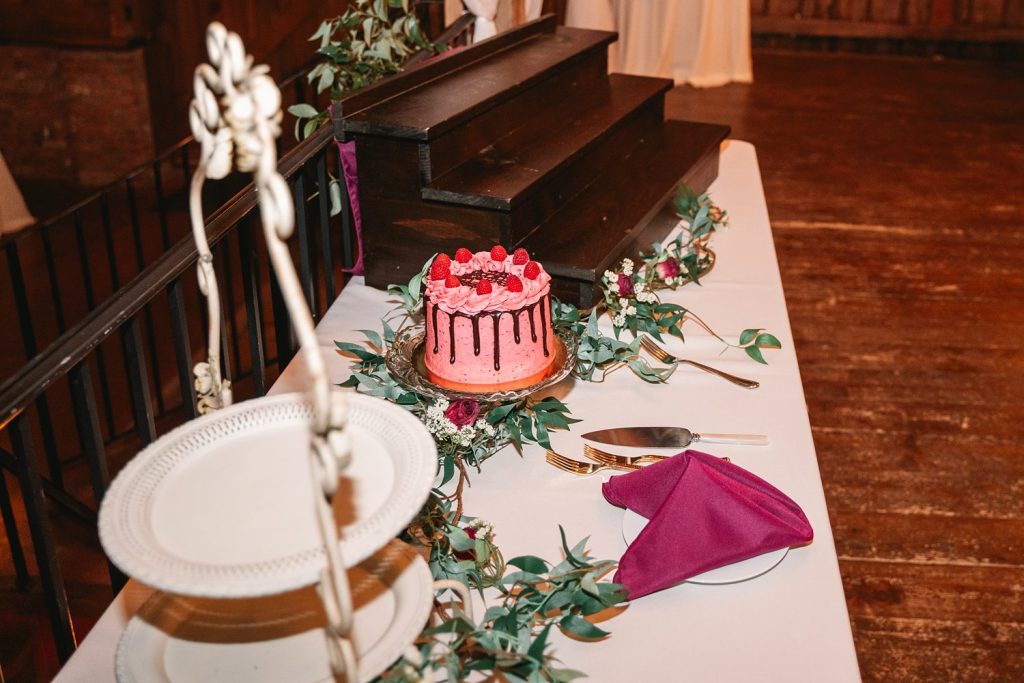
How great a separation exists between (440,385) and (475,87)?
944mm

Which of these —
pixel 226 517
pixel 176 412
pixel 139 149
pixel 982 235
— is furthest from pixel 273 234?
pixel 139 149

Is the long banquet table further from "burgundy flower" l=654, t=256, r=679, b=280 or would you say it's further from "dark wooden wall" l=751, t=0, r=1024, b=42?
"dark wooden wall" l=751, t=0, r=1024, b=42

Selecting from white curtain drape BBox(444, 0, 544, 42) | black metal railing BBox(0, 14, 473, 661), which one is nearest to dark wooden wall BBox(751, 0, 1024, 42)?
black metal railing BBox(0, 14, 473, 661)

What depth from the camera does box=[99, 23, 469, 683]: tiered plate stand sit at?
2.30ft

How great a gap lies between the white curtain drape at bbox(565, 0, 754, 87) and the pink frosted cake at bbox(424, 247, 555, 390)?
506 centimetres

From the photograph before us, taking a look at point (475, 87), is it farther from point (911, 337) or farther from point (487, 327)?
point (911, 337)

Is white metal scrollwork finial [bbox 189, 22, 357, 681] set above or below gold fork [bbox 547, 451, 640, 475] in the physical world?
above

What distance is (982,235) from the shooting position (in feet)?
13.7

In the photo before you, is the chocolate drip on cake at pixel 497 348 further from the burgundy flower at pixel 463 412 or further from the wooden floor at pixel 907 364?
the wooden floor at pixel 907 364

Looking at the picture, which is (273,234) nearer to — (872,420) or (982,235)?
(872,420)

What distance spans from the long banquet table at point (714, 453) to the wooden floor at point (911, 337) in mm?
740

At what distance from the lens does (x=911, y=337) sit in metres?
3.35

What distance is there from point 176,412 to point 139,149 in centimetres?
240

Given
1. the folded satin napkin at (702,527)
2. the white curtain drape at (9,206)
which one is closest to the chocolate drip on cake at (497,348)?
the folded satin napkin at (702,527)
